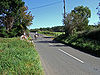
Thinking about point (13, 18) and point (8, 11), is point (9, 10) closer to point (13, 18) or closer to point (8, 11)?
point (8, 11)

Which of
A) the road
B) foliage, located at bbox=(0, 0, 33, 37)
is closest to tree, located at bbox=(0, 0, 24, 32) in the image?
foliage, located at bbox=(0, 0, 33, 37)

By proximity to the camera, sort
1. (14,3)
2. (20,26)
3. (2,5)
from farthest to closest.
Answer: (20,26)
(14,3)
(2,5)

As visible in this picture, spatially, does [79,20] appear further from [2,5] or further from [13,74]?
[13,74]

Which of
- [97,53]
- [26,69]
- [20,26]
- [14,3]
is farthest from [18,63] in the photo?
[20,26]

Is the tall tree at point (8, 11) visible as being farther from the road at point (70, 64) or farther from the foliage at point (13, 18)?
the road at point (70, 64)

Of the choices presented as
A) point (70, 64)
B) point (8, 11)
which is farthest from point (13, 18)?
point (70, 64)

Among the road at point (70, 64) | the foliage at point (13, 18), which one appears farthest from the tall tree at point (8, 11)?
the road at point (70, 64)

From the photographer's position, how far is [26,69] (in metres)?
3.66

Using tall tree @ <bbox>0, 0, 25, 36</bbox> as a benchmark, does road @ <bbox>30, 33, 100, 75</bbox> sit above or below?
below

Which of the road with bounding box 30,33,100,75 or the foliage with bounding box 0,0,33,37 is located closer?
the road with bounding box 30,33,100,75

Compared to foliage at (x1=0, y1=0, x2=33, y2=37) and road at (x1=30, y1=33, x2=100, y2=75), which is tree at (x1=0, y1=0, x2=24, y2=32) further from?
road at (x1=30, y1=33, x2=100, y2=75)

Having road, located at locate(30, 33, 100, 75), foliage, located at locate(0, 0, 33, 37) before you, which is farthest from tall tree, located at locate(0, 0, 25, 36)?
road, located at locate(30, 33, 100, 75)

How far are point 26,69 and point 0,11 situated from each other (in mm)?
22434

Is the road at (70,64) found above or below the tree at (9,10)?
below
